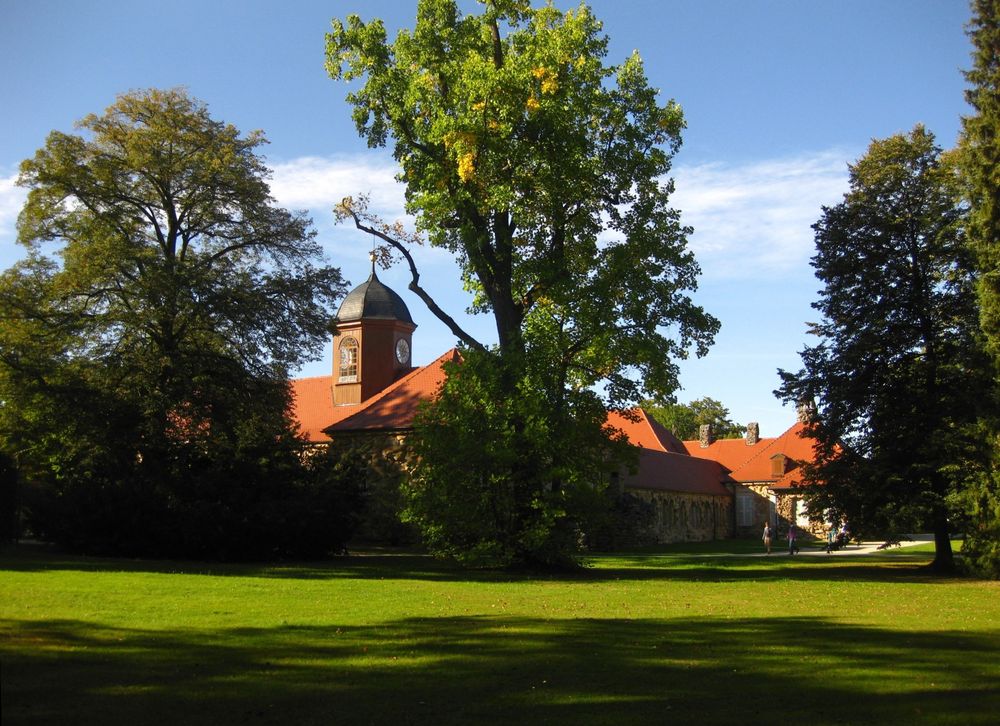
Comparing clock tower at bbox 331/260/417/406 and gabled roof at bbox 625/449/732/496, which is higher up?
clock tower at bbox 331/260/417/406

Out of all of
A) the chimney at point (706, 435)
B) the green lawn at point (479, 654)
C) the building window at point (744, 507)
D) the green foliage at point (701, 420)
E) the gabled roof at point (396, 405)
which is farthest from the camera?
the green foliage at point (701, 420)

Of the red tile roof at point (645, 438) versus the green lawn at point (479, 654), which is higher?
the red tile roof at point (645, 438)

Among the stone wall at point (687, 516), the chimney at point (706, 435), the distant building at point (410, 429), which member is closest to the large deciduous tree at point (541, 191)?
the distant building at point (410, 429)

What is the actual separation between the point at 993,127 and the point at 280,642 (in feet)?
75.6

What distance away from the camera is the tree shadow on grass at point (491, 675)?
7.69m

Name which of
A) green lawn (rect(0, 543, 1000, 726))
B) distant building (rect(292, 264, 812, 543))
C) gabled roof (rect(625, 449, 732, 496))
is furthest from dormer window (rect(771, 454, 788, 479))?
Answer: green lawn (rect(0, 543, 1000, 726))

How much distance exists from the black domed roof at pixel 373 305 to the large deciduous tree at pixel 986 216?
3513cm

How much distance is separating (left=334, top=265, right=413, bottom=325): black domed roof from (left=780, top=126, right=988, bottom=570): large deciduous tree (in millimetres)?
30318

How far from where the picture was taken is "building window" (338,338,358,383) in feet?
182

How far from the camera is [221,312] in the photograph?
31.6 meters

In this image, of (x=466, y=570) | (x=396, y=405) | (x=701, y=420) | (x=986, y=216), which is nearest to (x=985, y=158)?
(x=986, y=216)

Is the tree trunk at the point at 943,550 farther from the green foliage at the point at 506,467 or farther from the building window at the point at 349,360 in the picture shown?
the building window at the point at 349,360

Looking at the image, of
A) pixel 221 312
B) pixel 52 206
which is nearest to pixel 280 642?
pixel 221 312

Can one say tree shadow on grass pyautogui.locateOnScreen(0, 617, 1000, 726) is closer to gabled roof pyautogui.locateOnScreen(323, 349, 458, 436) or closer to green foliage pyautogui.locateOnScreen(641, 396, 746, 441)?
gabled roof pyautogui.locateOnScreen(323, 349, 458, 436)
